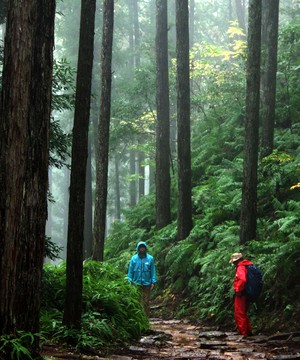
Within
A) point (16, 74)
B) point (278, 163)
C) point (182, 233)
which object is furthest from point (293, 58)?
point (16, 74)

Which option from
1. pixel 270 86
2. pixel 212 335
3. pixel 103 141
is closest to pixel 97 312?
pixel 212 335

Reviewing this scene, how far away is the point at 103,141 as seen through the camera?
14.7 meters

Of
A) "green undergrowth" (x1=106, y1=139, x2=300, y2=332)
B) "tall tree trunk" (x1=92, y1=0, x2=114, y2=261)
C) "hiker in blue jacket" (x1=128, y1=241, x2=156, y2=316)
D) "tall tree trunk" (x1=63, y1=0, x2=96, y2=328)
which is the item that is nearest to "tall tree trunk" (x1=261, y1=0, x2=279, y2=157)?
"green undergrowth" (x1=106, y1=139, x2=300, y2=332)

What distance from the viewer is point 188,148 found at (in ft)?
54.2

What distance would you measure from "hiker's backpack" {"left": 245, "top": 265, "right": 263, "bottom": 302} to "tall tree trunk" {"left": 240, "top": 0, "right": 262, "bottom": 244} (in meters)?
2.69

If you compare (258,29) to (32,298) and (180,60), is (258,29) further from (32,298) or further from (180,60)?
(32,298)

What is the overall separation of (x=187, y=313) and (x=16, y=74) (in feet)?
30.3

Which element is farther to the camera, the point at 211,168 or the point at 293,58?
the point at 293,58

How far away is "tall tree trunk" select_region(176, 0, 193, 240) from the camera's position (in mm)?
16453

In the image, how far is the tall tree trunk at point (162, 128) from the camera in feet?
63.2

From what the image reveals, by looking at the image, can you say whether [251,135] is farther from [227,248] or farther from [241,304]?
[241,304]

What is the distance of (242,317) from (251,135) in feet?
15.9

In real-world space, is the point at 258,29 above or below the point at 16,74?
above

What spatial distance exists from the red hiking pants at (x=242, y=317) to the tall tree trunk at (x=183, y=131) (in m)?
6.19
